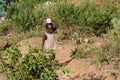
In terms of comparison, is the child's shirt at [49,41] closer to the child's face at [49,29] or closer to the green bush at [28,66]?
the child's face at [49,29]

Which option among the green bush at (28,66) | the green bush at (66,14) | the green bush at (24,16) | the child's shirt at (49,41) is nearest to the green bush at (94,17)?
the green bush at (66,14)

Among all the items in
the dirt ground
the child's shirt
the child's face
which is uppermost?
the child's face

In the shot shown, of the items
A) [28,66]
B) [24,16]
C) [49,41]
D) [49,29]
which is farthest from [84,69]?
[24,16]

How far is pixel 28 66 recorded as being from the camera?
4.57 metres

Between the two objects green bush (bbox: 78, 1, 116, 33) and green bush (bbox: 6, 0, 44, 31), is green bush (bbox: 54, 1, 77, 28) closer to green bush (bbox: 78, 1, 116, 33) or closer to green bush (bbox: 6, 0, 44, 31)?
green bush (bbox: 78, 1, 116, 33)

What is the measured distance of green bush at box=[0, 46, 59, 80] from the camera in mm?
4551

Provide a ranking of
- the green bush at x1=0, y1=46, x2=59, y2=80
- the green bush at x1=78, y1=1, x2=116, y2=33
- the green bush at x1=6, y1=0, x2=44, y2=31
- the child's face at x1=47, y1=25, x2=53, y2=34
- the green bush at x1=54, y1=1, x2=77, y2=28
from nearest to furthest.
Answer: the green bush at x1=0, y1=46, x2=59, y2=80, the child's face at x1=47, y1=25, x2=53, y2=34, the green bush at x1=78, y1=1, x2=116, y2=33, the green bush at x1=54, y1=1, x2=77, y2=28, the green bush at x1=6, y1=0, x2=44, y2=31

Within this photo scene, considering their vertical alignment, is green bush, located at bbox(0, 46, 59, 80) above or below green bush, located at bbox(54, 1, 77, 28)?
below

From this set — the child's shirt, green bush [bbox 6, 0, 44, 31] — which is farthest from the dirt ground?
green bush [bbox 6, 0, 44, 31]

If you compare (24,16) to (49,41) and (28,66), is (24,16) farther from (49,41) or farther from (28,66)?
(28,66)

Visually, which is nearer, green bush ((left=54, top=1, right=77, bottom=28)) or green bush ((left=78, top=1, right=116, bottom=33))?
green bush ((left=78, top=1, right=116, bottom=33))

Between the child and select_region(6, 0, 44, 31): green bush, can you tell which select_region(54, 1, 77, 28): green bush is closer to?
select_region(6, 0, 44, 31): green bush

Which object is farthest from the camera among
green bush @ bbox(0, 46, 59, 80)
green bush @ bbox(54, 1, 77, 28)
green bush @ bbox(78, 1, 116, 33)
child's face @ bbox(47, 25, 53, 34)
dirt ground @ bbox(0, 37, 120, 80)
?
green bush @ bbox(54, 1, 77, 28)

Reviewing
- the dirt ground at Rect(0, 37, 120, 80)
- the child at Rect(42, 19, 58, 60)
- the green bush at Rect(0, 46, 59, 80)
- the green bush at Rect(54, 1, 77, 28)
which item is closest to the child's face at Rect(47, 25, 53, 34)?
the child at Rect(42, 19, 58, 60)
